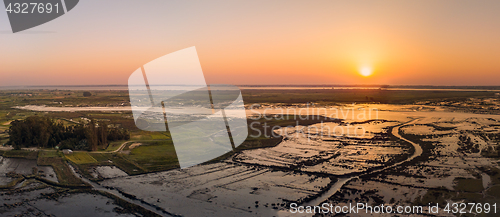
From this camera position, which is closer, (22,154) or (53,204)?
(53,204)

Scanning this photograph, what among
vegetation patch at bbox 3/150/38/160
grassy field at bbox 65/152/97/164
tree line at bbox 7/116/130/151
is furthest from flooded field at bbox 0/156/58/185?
tree line at bbox 7/116/130/151

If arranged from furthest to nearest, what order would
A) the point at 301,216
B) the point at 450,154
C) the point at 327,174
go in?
1. the point at 450,154
2. the point at 327,174
3. the point at 301,216

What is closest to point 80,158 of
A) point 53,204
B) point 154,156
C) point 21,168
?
point 21,168

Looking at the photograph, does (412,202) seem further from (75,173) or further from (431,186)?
(75,173)

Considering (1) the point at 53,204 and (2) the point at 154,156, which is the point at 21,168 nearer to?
(1) the point at 53,204

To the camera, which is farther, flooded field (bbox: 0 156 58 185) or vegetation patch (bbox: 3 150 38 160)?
vegetation patch (bbox: 3 150 38 160)

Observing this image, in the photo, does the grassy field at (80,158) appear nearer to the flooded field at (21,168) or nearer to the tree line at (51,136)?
the tree line at (51,136)

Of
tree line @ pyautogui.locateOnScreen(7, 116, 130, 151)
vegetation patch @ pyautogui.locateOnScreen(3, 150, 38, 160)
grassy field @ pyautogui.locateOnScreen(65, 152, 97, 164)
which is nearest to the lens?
grassy field @ pyautogui.locateOnScreen(65, 152, 97, 164)

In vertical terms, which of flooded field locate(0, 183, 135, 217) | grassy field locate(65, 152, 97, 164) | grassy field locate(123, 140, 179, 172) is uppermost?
grassy field locate(65, 152, 97, 164)

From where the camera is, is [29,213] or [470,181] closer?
[29,213]

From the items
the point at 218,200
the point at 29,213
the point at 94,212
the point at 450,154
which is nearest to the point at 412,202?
the point at 218,200

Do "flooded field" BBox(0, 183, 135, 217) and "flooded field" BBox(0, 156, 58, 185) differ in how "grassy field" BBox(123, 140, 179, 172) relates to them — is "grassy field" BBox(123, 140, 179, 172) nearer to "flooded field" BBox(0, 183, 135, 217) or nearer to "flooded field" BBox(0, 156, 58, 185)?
"flooded field" BBox(0, 156, 58, 185)
